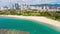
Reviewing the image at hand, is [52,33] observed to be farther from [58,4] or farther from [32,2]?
[32,2]

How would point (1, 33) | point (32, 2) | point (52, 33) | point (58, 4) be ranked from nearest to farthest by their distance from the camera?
point (1, 33) < point (52, 33) < point (58, 4) < point (32, 2)

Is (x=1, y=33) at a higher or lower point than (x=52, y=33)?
higher

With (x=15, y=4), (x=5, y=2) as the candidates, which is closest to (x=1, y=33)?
(x=15, y=4)

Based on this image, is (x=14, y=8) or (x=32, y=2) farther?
(x=32, y=2)

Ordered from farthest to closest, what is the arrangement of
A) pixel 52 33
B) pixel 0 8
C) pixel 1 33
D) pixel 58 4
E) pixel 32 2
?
pixel 32 2
pixel 0 8
pixel 58 4
pixel 52 33
pixel 1 33

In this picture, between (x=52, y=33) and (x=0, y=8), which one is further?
(x=0, y=8)

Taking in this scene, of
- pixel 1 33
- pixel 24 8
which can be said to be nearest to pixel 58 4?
pixel 24 8

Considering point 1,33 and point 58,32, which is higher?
point 1,33

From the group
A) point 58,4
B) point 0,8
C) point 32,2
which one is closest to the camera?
point 58,4

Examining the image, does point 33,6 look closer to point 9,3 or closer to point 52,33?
point 9,3
